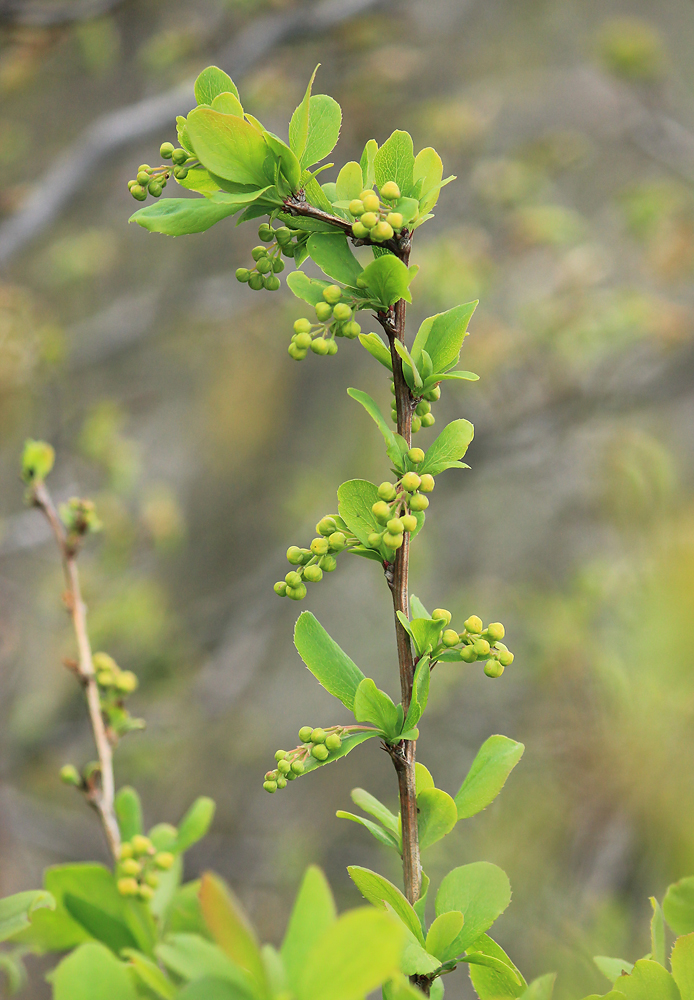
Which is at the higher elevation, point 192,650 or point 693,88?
point 693,88

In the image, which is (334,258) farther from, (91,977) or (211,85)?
(91,977)

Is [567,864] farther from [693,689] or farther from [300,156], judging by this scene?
[300,156]

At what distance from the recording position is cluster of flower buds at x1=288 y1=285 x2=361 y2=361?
11.5 inches

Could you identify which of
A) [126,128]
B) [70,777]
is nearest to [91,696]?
[70,777]

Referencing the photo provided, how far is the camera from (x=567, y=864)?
70.5 inches

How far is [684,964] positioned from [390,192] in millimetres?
289

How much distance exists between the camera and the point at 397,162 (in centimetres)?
31

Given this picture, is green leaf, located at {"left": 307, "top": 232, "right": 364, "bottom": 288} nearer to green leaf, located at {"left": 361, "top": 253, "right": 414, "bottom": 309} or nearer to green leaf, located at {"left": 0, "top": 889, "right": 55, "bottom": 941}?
green leaf, located at {"left": 361, "top": 253, "right": 414, "bottom": 309}

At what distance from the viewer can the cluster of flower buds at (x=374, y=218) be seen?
28 centimetres

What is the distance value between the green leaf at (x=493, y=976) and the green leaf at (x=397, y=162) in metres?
0.28

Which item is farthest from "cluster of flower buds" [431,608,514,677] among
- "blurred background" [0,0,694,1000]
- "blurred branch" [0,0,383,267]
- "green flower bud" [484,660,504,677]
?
"blurred branch" [0,0,383,267]

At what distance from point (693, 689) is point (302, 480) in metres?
1.13

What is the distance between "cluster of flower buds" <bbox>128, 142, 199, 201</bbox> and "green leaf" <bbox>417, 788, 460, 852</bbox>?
0.24m

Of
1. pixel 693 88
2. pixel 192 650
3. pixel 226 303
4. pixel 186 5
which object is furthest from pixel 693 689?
pixel 693 88
